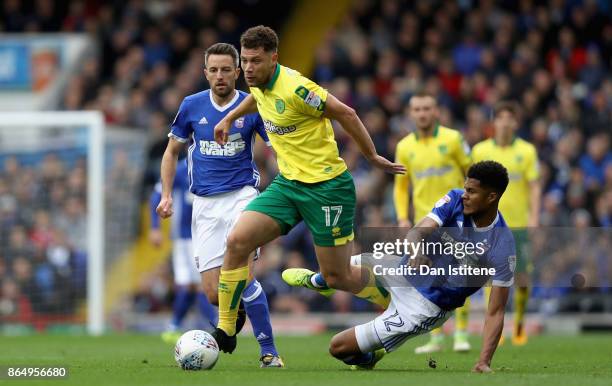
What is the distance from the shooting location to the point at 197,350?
8.49m

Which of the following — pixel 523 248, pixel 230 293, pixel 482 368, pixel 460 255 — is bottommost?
pixel 482 368

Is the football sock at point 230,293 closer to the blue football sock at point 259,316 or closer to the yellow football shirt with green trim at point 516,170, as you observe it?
the blue football sock at point 259,316

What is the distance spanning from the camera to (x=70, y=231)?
701 inches

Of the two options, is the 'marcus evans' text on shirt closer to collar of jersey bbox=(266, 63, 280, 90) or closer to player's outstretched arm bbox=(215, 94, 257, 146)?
player's outstretched arm bbox=(215, 94, 257, 146)

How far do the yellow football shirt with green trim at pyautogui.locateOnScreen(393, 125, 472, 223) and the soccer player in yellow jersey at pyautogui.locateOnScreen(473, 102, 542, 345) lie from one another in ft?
2.98

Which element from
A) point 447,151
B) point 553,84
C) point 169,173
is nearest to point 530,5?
point 553,84

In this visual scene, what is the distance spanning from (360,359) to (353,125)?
166 centimetres

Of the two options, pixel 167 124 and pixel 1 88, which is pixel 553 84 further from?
pixel 1 88

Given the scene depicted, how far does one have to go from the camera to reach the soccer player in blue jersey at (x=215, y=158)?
32.6ft

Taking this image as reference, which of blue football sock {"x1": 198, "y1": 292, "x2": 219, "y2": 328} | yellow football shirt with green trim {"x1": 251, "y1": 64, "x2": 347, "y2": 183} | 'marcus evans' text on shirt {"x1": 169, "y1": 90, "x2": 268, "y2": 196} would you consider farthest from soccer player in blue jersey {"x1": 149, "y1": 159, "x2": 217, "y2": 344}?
yellow football shirt with green trim {"x1": 251, "y1": 64, "x2": 347, "y2": 183}

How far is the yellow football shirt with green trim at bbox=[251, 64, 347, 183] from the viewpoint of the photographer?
869cm

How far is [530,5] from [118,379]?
598 inches

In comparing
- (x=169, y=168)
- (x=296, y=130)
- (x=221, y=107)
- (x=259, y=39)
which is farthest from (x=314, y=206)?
(x=221, y=107)

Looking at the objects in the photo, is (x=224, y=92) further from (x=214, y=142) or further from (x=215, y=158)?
(x=215, y=158)
